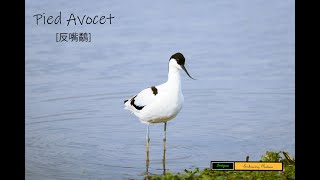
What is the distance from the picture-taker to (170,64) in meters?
8.44

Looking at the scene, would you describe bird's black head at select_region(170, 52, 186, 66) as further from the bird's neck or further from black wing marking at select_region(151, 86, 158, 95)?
black wing marking at select_region(151, 86, 158, 95)

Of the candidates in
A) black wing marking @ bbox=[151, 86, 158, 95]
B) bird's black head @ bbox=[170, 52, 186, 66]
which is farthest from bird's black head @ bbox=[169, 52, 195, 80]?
black wing marking @ bbox=[151, 86, 158, 95]

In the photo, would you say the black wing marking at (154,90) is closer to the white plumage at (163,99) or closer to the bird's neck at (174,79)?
the white plumage at (163,99)

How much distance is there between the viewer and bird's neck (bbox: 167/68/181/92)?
27.4 ft

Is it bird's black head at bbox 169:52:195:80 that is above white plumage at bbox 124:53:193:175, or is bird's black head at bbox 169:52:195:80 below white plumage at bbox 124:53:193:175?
above

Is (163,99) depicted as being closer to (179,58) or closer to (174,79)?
(174,79)

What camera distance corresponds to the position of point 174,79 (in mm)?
8359

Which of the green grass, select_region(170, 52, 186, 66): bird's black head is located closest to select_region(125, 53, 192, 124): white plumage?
select_region(170, 52, 186, 66): bird's black head

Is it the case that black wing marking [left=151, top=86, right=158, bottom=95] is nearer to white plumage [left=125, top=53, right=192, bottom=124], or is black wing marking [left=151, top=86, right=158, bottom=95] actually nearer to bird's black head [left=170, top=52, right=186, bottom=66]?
white plumage [left=125, top=53, right=192, bottom=124]

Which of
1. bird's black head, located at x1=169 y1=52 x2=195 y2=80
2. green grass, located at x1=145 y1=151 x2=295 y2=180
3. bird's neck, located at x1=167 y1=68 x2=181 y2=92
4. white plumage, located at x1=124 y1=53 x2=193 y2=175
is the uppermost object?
bird's black head, located at x1=169 y1=52 x2=195 y2=80

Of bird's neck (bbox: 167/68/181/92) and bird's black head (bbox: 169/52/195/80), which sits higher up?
bird's black head (bbox: 169/52/195/80)

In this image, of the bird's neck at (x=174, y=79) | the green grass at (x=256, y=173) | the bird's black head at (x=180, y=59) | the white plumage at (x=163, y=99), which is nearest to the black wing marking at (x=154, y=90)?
the white plumage at (x=163, y=99)

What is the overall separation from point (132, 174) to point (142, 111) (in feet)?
1.78

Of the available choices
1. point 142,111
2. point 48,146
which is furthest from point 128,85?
point 48,146
